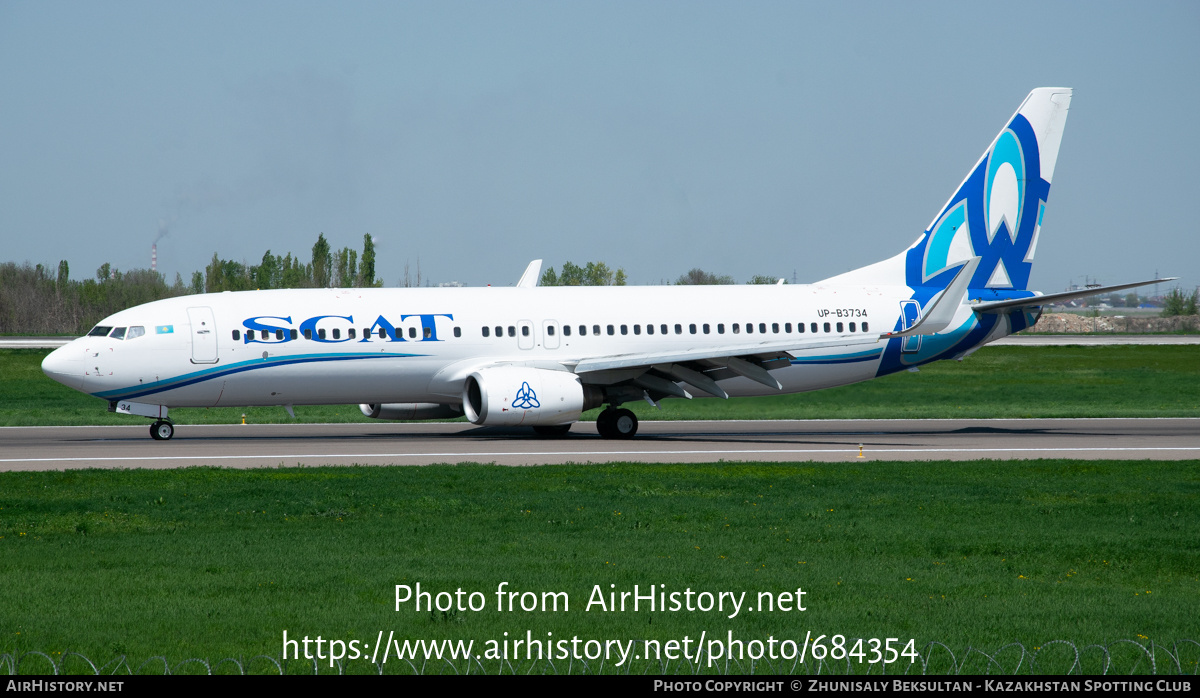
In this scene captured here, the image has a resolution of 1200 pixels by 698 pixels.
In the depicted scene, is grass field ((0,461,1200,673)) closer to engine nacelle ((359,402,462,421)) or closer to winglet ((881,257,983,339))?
winglet ((881,257,983,339))

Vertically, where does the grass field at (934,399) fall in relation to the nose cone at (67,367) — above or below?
below

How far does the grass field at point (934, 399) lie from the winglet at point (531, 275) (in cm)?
647

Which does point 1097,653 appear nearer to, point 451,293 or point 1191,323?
point 451,293

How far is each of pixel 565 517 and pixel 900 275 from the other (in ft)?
67.5

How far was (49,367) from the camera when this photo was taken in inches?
1107

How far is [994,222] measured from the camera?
1383 inches

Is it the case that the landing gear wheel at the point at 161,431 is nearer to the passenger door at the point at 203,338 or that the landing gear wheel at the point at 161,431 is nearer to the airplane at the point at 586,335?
the airplane at the point at 586,335

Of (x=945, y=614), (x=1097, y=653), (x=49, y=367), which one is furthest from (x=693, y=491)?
(x=49, y=367)

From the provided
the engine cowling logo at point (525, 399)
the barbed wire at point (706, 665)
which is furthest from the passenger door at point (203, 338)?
the barbed wire at point (706, 665)

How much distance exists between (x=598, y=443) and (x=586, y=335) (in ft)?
10.1

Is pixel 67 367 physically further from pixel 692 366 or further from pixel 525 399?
pixel 692 366

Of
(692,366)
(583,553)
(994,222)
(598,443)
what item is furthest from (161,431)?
(994,222)

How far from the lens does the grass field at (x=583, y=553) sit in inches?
418

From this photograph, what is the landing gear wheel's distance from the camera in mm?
29953
